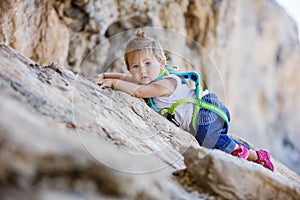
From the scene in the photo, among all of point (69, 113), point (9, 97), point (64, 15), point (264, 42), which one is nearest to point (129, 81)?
point (69, 113)

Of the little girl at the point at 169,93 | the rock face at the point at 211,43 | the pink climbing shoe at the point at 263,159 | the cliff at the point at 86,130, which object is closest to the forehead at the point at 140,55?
the little girl at the point at 169,93

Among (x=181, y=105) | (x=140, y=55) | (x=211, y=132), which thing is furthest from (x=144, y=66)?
(x=211, y=132)

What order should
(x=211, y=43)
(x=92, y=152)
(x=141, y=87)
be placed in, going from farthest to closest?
(x=211, y=43), (x=141, y=87), (x=92, y=152)

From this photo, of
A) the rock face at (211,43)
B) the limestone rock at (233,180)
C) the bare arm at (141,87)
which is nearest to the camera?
the limestone rock at (233,180)

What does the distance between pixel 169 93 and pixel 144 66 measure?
0.39ft

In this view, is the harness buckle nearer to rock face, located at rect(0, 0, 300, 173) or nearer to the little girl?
the little girl

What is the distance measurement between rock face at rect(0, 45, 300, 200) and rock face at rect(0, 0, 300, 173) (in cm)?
57

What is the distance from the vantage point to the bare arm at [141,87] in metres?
1.17

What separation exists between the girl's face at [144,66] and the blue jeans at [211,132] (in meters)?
0.19

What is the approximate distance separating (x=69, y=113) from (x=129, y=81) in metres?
0.50

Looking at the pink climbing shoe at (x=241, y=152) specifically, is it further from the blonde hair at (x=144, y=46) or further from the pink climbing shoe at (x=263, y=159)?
the blonde hair at (x=144, y=46)

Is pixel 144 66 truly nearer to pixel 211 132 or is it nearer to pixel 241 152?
pixel 211 132

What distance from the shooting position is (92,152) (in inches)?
23.1

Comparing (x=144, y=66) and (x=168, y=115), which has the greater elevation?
(x=144, y=66)
